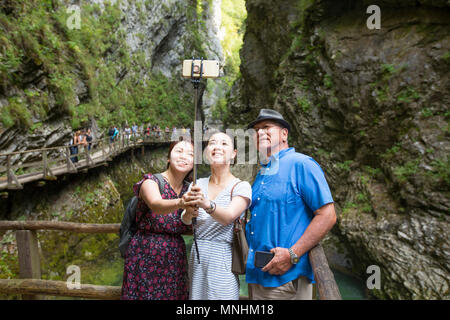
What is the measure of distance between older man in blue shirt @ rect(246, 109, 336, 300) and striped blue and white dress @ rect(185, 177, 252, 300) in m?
0.22

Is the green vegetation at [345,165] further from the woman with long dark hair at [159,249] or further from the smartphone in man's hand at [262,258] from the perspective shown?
the woman with long dark hair at [159,249]

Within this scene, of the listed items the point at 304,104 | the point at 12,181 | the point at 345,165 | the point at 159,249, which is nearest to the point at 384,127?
the point at 345,165

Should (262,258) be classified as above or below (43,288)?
above

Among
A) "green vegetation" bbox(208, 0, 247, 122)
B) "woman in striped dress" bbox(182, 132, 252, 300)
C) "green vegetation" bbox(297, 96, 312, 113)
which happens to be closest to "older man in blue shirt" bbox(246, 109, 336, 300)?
"woman in striped dress" bbox(182, 132, 252, 300)

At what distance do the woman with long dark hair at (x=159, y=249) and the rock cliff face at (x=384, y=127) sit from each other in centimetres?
617

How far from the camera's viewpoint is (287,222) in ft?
6.48

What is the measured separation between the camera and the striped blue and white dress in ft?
6.07

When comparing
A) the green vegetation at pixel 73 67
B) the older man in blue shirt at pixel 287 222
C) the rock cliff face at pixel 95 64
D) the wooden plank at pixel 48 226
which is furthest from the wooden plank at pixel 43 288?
the green vegetation at pixel 73 67

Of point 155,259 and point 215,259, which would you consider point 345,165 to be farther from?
point 155,259

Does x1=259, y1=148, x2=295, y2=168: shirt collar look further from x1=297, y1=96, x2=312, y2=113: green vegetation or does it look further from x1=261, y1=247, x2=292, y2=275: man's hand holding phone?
x1=297, y1=96, x2=312, y2=113: green vegetation

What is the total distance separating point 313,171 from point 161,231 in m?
1.23

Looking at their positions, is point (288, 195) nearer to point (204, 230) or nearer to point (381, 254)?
point (204, 230)

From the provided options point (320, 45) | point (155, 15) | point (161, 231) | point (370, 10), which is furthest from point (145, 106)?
point (161, 231)

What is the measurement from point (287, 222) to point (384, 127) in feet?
24.9
